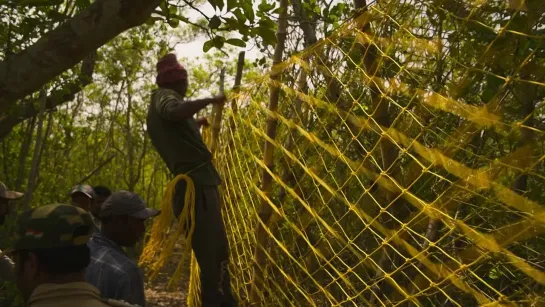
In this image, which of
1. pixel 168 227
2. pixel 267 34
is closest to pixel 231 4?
pixel 267 34

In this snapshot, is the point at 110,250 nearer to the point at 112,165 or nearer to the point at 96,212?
the point at 96,212

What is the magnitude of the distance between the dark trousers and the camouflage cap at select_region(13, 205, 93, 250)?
1.46 m

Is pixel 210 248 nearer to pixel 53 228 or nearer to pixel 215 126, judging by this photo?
pixel 215 126

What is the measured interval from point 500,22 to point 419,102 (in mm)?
283

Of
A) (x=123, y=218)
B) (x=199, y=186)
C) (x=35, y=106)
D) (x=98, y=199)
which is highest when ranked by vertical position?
(x=35, y=106)

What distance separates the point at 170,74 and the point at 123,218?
974 mm

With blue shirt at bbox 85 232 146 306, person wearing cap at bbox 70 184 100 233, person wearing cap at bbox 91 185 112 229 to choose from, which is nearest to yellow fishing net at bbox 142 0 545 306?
blue shirt at bbox 85 232 146 306

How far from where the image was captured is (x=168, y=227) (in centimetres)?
298

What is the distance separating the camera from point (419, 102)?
168 centimetres

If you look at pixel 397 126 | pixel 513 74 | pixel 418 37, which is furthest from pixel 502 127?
pixel 418 37

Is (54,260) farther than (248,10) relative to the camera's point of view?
No

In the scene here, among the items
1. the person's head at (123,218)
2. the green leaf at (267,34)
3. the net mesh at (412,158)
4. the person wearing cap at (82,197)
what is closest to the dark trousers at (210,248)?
the net mesh at (412,158)

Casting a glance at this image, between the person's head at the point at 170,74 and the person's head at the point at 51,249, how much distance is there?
162cm

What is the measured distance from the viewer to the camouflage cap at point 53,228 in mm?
1316
